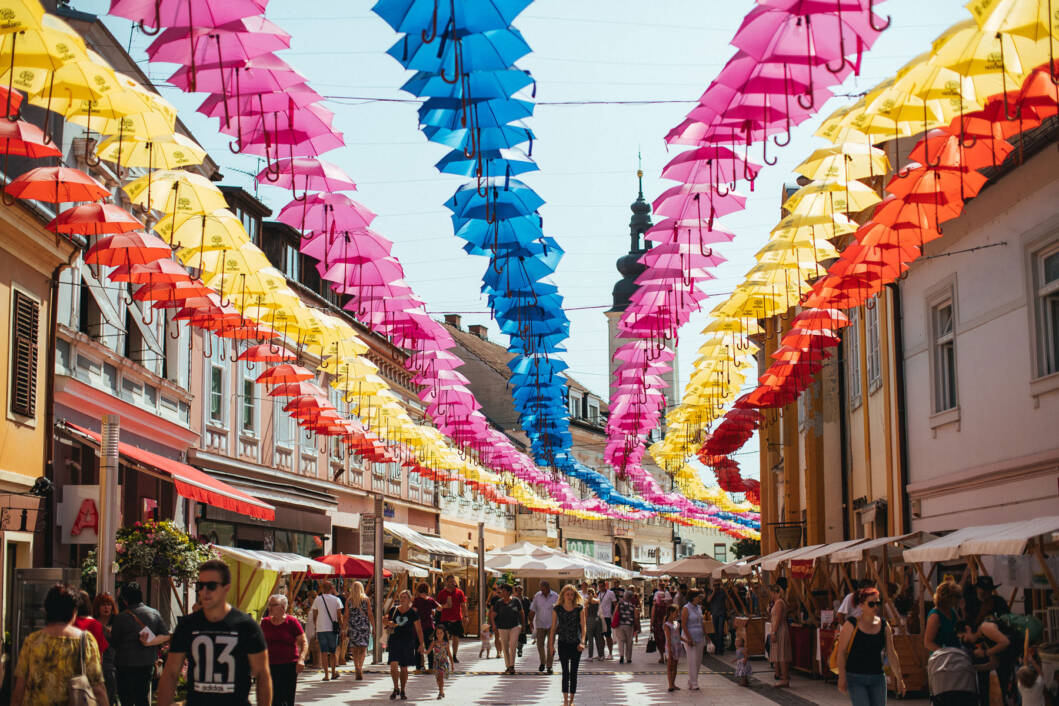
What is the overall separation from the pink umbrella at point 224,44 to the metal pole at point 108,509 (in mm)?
6699

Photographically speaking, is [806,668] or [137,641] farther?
[806,668]

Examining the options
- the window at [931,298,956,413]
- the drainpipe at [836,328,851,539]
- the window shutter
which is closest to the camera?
the window shutter

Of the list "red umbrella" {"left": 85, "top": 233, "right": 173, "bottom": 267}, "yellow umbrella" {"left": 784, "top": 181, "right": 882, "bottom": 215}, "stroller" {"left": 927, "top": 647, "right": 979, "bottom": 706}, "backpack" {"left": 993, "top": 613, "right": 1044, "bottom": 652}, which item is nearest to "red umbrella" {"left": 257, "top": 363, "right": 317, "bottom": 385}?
"red umbrella" {"left": 85, "top": 233, "right": 173, "bottom": 267}

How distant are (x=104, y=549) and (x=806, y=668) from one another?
511 inches

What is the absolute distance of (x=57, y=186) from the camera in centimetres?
1210

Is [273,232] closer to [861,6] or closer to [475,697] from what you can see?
[475,697]

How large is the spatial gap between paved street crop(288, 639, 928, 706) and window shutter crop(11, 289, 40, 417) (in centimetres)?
588

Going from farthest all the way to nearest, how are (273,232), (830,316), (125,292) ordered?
(273,232)
(125,292)
(830,316)

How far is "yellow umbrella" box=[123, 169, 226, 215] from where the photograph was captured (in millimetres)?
13422

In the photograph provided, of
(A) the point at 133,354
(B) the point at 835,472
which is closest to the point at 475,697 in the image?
A: (A) the point at 133,354

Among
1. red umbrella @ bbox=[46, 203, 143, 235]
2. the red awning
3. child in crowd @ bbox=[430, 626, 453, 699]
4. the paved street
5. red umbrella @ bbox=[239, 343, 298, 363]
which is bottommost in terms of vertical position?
the paved street

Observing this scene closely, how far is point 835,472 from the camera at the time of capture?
1128 inches

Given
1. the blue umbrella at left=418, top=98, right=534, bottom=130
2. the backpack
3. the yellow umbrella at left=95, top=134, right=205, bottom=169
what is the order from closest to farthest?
the blue umbrella at left=418, top=98, right=534, bottom=130 < the yellow umbrella at left=95, top=134, right=205, bottom=169 < the backpack

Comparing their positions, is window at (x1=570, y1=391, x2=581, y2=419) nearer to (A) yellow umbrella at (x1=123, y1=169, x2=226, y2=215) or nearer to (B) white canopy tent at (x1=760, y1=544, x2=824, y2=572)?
(B) white canopy tent at (x1=760, y1=544, x2=824, y2=572)
